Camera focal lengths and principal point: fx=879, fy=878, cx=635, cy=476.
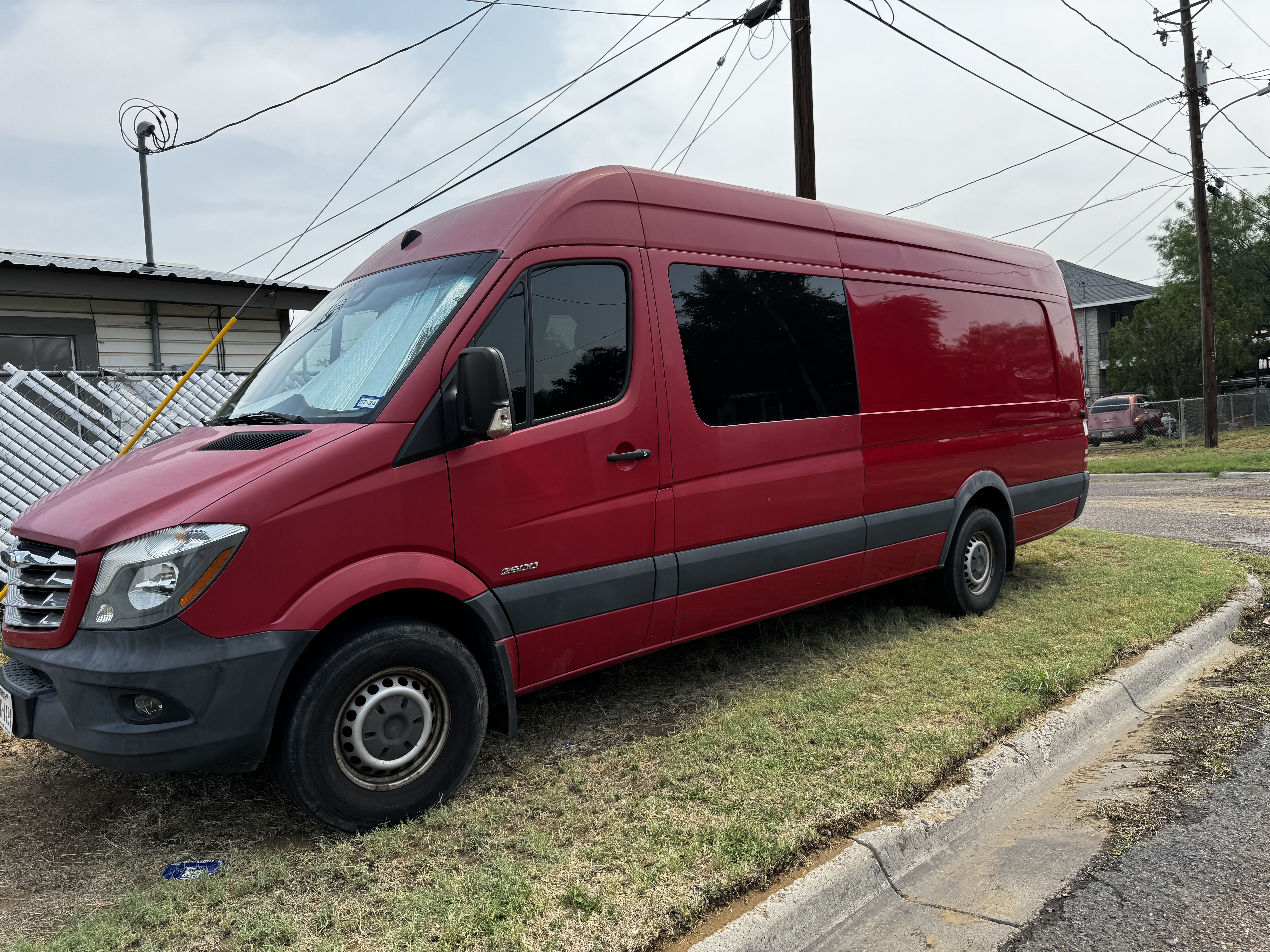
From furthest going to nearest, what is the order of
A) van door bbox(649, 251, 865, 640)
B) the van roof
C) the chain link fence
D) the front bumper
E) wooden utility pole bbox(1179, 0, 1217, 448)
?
the chain link fence < wooden utility pole bbox(1179, 0, 1217, 448) < van door bbox(649, 251, 865, 640) < the van roof < the front bumper

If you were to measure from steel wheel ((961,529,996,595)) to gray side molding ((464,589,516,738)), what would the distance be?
3.82 meters

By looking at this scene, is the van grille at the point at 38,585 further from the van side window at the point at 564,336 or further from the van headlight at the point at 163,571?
the van side window at the point at 564,336

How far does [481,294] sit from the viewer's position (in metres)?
3.68

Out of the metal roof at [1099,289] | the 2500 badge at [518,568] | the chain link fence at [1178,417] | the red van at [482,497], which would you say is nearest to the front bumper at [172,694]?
the red van at [482,497]

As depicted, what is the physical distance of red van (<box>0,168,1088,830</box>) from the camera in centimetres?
303

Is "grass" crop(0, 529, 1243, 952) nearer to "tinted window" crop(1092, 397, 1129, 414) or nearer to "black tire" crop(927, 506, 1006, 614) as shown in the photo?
"black tire" crop(927, 506, 1006, 614)

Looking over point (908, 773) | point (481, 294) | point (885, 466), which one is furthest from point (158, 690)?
point (885, 466)

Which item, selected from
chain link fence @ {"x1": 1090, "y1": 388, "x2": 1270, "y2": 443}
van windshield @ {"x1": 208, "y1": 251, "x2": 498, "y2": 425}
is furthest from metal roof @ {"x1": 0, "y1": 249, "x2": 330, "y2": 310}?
chain link fence @ {"x1": 1090, "y1": 388, "x2": 1270, "y2": 443}

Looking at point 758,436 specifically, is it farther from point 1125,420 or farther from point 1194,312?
point 1194,312

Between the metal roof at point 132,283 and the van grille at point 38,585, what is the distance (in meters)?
6.16

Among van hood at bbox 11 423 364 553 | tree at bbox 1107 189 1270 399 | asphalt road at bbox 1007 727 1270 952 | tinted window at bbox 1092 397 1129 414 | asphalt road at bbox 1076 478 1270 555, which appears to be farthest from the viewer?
tree at bbox 1107 189 1270 399

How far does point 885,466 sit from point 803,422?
868mm

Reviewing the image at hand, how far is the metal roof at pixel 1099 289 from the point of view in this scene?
42188mm

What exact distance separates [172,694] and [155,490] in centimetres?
75
